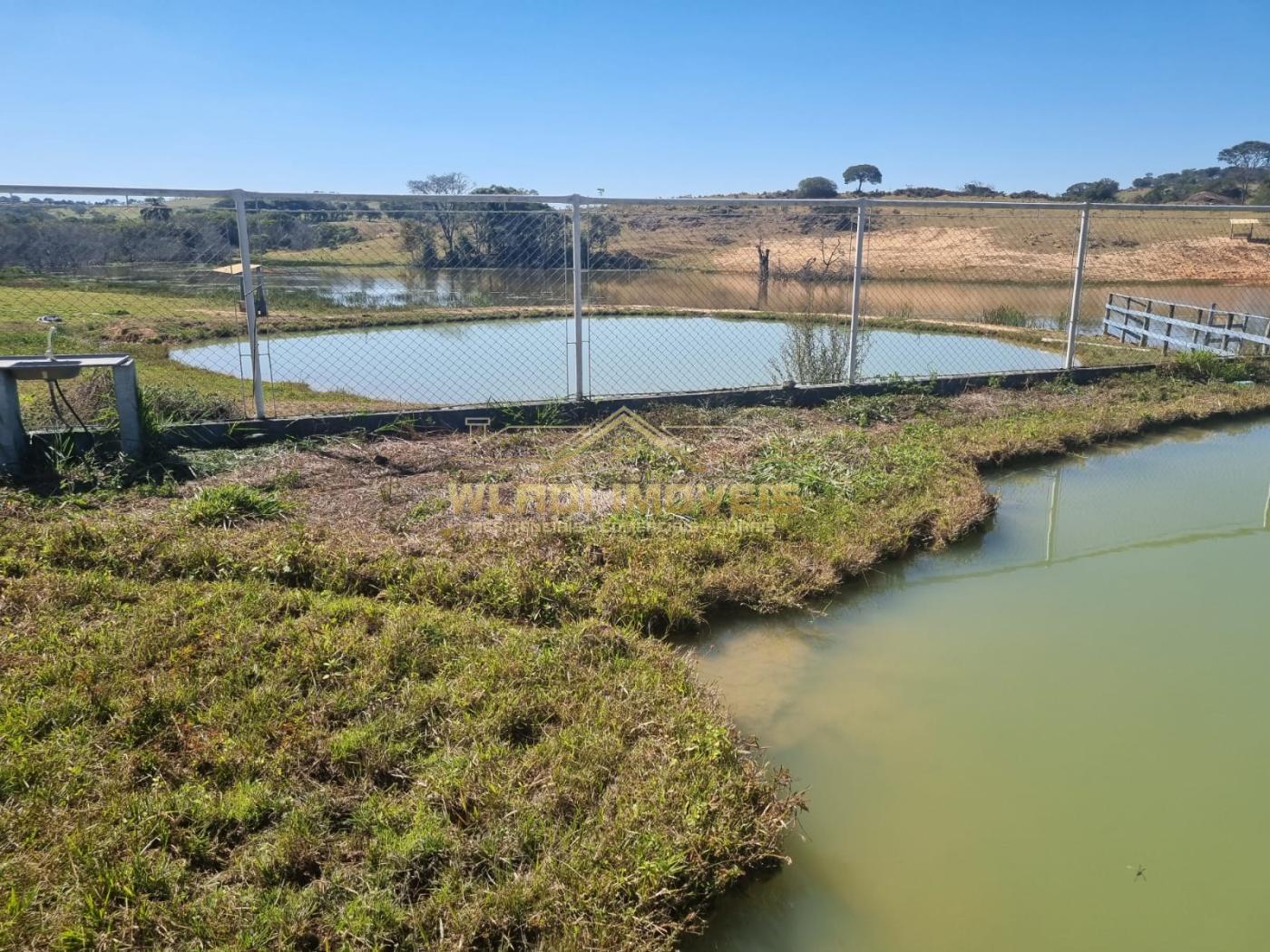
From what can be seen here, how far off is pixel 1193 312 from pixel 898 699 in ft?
45.6

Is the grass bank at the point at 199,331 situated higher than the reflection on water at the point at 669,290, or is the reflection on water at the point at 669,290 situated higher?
the reflection on water at the point at 669,290

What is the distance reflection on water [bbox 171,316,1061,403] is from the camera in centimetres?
938

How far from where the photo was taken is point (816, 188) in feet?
185

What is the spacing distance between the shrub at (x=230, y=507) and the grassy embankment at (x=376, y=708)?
0.06 feet

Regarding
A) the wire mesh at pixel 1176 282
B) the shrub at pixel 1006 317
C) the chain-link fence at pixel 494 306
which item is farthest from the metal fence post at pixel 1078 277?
the shrub at pixel 1006 317

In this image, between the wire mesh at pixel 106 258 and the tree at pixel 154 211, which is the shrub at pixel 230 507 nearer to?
the wire mesh at pixel 106 258

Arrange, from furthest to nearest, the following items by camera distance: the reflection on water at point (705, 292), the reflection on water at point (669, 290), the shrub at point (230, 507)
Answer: the reflection on water at point (705, 292)
the reflection on water at point (669, 290)
the shrub at point (230, 507)

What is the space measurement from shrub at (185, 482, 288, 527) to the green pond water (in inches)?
108

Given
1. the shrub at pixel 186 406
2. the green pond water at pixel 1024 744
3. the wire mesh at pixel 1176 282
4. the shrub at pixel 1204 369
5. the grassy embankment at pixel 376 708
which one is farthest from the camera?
the wire mesh at pixel 1176 282

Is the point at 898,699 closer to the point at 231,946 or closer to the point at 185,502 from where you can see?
the point at 231,946

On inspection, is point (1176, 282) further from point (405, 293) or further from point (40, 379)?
point (40, 379)

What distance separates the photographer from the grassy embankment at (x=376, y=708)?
232 cm

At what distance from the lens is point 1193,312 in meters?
14.2

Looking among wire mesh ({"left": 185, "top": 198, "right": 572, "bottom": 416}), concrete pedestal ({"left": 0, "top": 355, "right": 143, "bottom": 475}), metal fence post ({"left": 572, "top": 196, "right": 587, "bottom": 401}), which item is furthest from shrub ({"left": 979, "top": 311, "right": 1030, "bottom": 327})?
concrete pedestal ({"left": 0, "top": 355, "right": 143, "bottom": 475})
